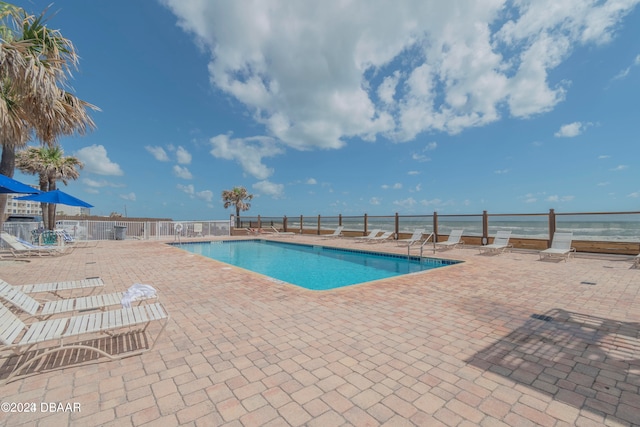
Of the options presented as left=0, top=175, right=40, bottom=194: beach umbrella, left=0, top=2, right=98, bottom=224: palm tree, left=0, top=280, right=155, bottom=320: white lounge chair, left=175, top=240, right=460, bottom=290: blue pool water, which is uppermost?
left=0, top=2, right=98, bottom=224: palm tree

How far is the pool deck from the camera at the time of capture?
5.74 ft

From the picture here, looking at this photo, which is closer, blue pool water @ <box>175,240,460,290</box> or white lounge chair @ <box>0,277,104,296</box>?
white lounge chair @ <box>0,277,104,296</box>

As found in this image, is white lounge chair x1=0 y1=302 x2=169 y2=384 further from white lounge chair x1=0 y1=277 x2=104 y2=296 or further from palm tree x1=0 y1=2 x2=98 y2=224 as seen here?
palm tree x1=0 y1=2 x2=98 y2=224

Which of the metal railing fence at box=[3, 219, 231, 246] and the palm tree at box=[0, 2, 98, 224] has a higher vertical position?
the palm tree at box=[0, 2, 98, 224]

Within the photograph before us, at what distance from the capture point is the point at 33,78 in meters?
4.26

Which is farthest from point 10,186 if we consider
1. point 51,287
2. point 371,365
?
point 371,365

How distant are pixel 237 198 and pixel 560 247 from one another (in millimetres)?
28515

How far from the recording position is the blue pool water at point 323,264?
762cm

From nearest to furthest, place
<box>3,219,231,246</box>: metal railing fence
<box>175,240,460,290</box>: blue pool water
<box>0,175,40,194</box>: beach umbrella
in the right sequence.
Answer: <box>0,175,40,194</box>: beach umbrella, <box>175,240,460,290</box>: blue pool water, <box>3,219,231,246</box>: metal railing fence

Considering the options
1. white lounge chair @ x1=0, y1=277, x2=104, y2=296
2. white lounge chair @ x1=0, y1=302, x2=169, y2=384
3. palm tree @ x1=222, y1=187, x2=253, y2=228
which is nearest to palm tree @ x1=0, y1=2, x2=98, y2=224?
white lounge chair @ x1=0, y1=277, x2=104, y2=296

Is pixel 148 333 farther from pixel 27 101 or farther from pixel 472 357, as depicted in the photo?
pixel 27 101

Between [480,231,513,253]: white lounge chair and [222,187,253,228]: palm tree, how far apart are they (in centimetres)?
2608

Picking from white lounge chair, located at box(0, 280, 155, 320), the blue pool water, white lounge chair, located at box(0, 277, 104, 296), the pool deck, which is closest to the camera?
the pool deck

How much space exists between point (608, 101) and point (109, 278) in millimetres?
25724
